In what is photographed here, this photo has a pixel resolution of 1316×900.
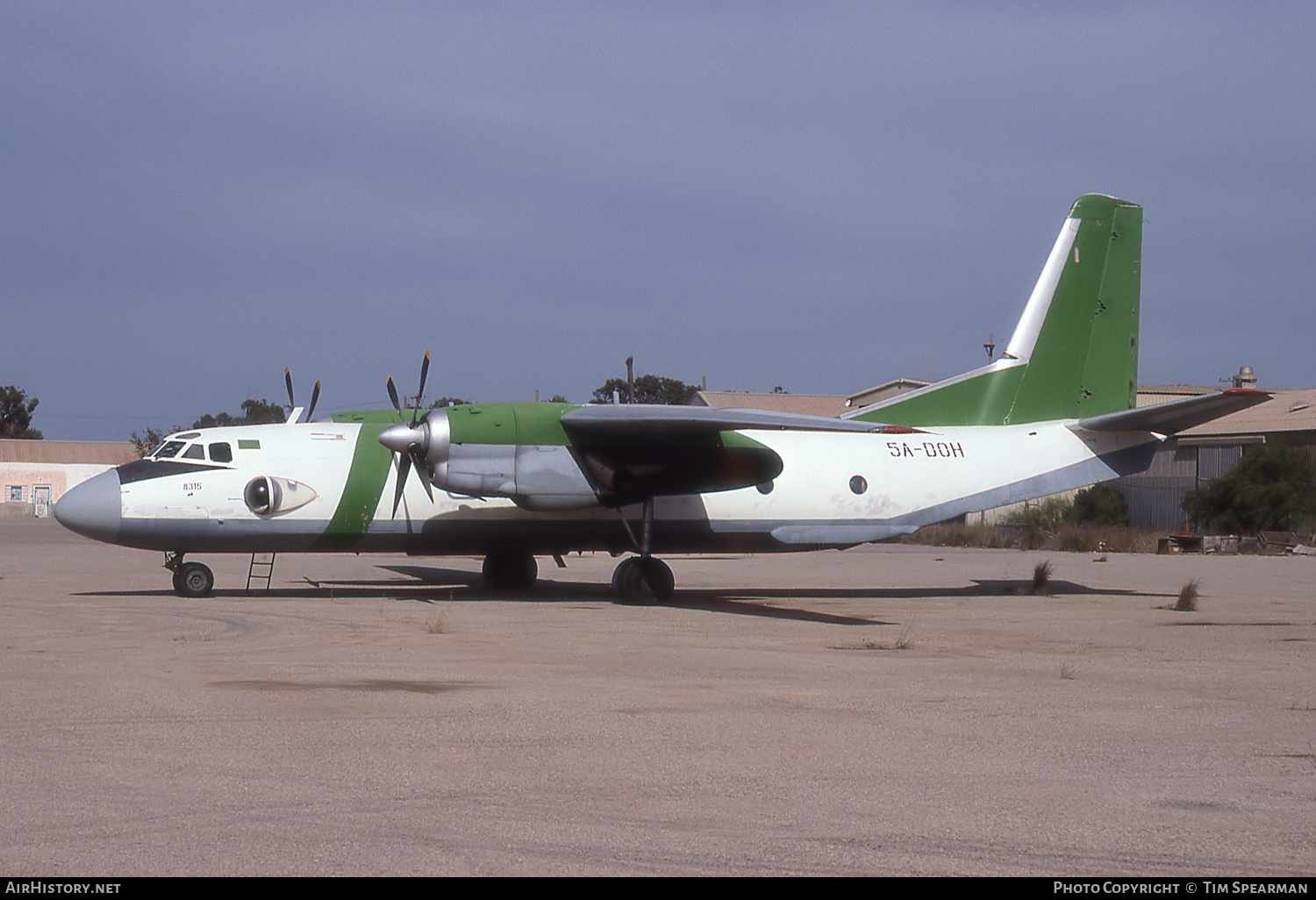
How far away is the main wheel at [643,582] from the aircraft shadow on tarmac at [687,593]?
8.3 inches

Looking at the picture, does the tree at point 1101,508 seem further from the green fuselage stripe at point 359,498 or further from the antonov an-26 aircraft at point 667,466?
the green fuselage stripe at point 359,498

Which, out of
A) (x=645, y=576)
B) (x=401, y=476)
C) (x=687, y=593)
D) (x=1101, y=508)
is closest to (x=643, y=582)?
(x=645, y=576)

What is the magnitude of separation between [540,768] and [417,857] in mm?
1954

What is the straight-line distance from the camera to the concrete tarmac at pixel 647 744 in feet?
18.3

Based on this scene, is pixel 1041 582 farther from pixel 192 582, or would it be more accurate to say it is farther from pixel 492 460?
pixel 192 582

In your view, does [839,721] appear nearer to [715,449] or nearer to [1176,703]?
[1176,703]

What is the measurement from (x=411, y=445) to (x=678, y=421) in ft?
14.1

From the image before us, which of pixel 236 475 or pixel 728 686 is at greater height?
pixel 236 475

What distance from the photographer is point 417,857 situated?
5.39 meters

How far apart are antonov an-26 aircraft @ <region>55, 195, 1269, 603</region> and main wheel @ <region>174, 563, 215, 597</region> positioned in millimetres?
32

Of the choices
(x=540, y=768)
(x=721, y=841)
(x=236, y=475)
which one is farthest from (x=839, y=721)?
(x=236, y=475)

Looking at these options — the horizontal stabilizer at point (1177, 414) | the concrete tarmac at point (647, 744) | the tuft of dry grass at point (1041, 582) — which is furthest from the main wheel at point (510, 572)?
the horizontal stabilizer at point (1177, 414)

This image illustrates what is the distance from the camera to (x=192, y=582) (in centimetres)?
1966

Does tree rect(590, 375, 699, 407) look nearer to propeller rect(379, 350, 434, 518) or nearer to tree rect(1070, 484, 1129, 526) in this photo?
tree rect(1070, 484, 1129, 526)
